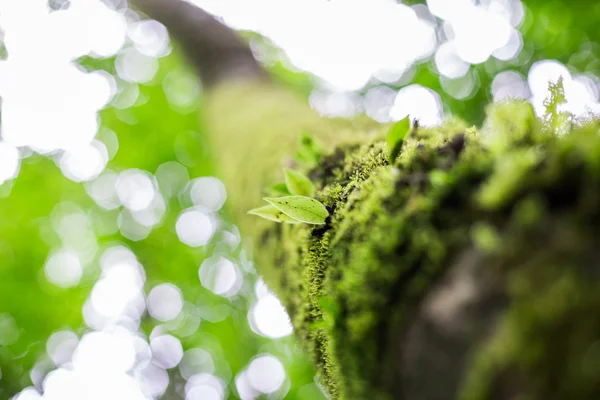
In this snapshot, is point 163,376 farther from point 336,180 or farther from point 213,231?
point 336,180

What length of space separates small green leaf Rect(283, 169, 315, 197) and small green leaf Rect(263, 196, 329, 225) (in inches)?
8.3

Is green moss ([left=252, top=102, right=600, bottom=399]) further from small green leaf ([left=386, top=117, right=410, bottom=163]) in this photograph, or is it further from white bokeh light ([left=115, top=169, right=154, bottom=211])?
white bokeh light ([left=115, top=169, right=154, bottom=211])

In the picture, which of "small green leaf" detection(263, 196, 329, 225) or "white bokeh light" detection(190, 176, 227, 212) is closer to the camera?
"small green leaf" detection(263, 196, 329, 225)

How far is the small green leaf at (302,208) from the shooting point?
1.00 meters

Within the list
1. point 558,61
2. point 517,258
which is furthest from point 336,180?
point 558,61

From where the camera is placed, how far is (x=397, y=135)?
3.25 feet

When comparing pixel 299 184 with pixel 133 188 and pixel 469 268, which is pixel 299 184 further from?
pixel 133 188

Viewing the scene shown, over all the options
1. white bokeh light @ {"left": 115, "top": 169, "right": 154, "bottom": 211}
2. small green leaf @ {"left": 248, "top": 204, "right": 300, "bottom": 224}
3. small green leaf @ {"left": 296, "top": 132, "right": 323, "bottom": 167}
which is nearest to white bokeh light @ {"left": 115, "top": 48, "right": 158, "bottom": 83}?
white bokeh light @ {"left": 115, "top": 169, "right": 154, "bottom": 211}

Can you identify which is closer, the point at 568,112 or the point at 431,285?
the point at 431,285

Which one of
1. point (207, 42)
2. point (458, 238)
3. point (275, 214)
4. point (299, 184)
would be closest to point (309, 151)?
point (299, 184)

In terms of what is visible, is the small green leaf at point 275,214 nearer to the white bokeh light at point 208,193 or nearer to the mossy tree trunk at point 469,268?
the mossy tree trunk at point 469,268

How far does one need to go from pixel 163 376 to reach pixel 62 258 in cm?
231

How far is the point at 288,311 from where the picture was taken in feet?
4.32

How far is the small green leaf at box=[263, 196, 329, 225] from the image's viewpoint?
100 cm
